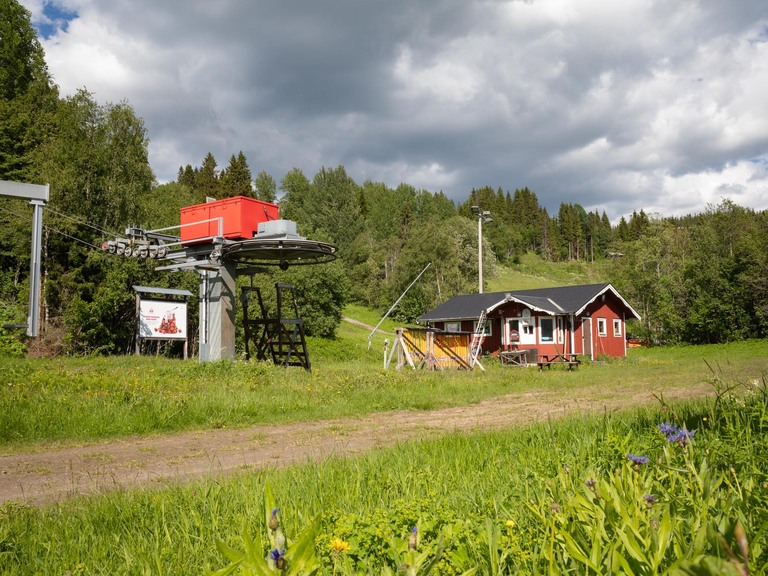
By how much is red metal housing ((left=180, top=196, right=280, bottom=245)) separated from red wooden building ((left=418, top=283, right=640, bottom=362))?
58.1ft

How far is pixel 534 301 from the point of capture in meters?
35.4

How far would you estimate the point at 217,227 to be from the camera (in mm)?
18141

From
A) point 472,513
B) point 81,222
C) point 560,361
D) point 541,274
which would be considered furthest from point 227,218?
point 541,274

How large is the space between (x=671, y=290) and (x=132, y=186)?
44.8 metres

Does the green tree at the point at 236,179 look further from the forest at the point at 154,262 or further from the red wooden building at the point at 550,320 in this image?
the red wooden building at the point at 550,320

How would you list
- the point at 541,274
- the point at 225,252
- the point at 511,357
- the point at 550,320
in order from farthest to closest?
the point at 541,274, the point at 550,320, the point at 511,357, the point at 225,252

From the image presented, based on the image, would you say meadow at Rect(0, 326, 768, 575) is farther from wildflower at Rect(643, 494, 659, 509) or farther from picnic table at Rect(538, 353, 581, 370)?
picnic table at Rect(538, 353, 581, 370)

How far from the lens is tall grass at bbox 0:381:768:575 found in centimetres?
180

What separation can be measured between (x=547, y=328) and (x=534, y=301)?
181cm

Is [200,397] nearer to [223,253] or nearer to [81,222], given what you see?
[223,253]

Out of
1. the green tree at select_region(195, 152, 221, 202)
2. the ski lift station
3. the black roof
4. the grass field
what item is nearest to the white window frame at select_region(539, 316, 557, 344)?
the black roof

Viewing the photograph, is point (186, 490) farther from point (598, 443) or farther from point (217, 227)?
point (217, 227)

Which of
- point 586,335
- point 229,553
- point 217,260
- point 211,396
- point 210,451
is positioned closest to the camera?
point 229,553

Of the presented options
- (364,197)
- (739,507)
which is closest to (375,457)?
(739,507)
